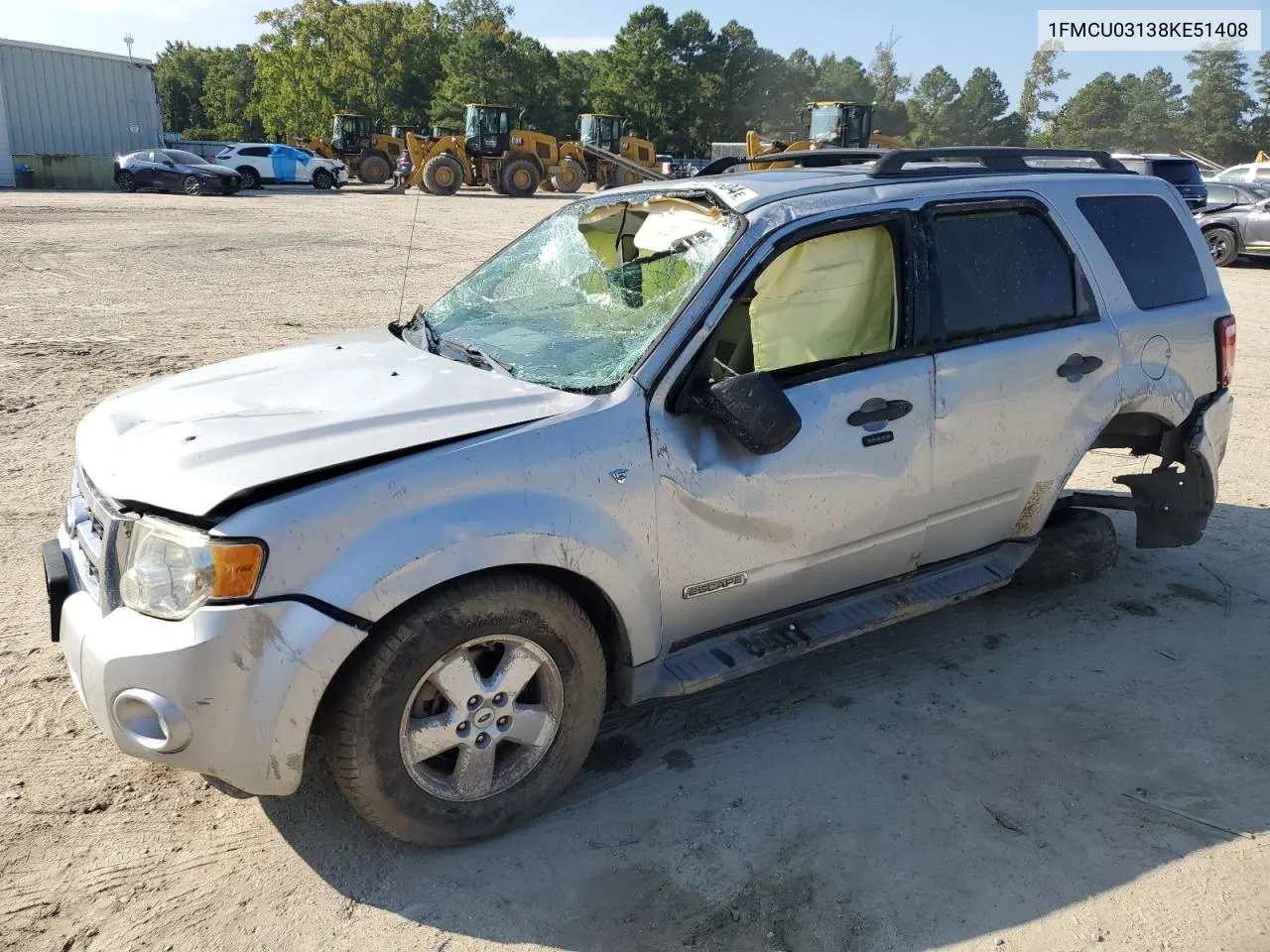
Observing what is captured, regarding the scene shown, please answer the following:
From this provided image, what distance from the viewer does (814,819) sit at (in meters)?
2.95

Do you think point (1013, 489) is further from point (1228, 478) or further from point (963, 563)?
point (1228, 478)

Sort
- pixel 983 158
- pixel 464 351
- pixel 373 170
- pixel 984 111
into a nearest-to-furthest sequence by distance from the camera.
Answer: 1. pixel 464 351
2. pixel 983 158
3. pixel 373 170
4. pixel 984 111

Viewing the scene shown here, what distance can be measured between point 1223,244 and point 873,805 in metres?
17.3

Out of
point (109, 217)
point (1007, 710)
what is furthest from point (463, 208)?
point (1007, 710)

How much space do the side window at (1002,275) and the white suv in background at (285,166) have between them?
118 feet

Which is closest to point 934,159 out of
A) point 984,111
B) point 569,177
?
point 569,177

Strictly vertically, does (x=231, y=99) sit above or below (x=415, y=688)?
above

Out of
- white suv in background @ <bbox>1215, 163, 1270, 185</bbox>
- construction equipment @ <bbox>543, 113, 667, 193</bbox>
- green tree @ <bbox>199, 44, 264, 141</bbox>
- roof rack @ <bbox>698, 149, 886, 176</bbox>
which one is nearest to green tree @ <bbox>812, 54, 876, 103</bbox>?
green tree @ <bbox>199, 44, 264, 141</bbox>

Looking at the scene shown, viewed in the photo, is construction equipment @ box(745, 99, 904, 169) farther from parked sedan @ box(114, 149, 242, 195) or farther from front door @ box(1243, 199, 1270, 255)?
front door @ box(1243, 199, 1270, 255)

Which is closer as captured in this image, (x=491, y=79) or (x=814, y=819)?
(x=814, y=819)

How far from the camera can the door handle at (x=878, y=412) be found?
323 centimetres

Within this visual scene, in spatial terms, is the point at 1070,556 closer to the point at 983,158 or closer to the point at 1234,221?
the point at 983,158

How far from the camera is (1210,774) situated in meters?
3.19

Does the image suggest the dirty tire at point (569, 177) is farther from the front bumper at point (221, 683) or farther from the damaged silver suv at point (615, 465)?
the front bumper at point (221, 683)
